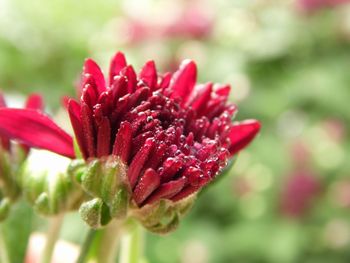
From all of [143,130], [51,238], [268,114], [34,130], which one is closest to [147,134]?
[143,130]

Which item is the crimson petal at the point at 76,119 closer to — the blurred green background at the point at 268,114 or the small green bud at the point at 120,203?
the small green bud at the point at 120,203

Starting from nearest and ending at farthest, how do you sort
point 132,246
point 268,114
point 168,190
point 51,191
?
point 168,190 < point 51,191 < point 132,246 < point 268,114

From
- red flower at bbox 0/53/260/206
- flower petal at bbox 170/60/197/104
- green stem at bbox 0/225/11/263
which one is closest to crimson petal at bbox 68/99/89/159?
red flower at bbox 0/53/260/206

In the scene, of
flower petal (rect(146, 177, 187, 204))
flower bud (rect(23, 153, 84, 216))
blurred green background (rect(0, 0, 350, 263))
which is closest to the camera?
→ flower petal (rect(146, 177, 187, 204))

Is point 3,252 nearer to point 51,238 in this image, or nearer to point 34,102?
point 51,238

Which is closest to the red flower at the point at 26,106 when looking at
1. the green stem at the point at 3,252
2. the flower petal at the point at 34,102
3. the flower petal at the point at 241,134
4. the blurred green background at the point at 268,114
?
the flower petal at the point at 34,102

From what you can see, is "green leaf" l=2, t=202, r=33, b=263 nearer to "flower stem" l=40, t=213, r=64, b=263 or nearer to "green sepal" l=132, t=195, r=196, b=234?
"flower stem" l=40, t=213, r=64, b=263

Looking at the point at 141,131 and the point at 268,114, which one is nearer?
the point at 141,131
